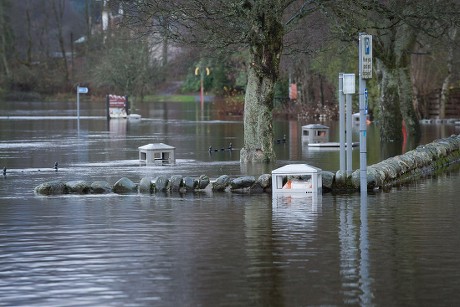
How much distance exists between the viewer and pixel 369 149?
33.0m

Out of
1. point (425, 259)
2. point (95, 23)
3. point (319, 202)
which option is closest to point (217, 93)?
point (95, 23)

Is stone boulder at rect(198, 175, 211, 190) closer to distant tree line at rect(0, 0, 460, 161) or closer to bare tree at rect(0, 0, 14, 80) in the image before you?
distant tree line at rect(0, 0, 460, 161)

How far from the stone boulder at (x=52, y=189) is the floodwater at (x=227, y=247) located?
0.84 feet

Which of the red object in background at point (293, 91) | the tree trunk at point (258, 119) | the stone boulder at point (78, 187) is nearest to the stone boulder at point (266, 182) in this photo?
the stone boulder at point (78, 187)

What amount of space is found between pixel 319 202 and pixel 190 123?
3783 centimetres

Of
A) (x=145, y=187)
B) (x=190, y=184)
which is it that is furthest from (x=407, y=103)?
(x=145, y=187)

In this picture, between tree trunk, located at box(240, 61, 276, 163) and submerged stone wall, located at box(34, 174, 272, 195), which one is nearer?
submerged stone wall, located at box(34, 174, 272, 195)

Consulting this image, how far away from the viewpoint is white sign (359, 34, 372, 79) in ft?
59.9

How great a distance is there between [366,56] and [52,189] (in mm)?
5937

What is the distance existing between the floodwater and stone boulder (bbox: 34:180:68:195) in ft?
0.84

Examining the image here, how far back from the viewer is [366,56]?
18.4 meters

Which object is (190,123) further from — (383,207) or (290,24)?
(383,207)

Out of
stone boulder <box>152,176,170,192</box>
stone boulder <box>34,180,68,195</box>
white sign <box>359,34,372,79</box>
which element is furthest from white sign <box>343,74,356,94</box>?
stone boulder <box>34,180,68,195</box>

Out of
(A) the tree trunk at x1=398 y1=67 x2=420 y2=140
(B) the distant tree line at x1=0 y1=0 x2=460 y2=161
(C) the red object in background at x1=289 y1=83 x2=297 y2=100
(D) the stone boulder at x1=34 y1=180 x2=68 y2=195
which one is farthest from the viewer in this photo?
(C) the red object in background at x1=289 y1=83 x2=297 y2=100
